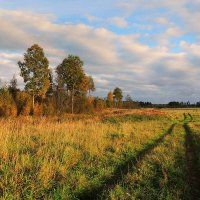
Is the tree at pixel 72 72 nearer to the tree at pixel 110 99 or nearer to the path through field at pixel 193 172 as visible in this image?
the path through field at pixel 193 172

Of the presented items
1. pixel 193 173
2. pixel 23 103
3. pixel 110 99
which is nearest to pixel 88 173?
pixel 193 173

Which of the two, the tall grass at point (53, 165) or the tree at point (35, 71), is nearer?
the tall grass at point (53, 165)

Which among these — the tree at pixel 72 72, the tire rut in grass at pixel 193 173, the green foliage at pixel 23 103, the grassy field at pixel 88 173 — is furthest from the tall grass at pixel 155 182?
the tree at pixel 72 72

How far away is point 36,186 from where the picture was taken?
7.23m

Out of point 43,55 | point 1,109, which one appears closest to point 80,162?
point 1,109

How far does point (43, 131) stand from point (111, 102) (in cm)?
10447

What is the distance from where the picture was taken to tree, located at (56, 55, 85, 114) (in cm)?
5581

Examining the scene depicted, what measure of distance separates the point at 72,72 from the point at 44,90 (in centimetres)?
916

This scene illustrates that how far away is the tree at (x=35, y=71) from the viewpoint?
4713cm

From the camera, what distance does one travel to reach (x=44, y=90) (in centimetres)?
4822

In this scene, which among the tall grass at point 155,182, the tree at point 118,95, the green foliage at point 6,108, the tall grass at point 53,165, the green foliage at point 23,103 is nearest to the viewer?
the tall grass at point 53,165

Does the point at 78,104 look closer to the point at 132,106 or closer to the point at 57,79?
the point at 57,79

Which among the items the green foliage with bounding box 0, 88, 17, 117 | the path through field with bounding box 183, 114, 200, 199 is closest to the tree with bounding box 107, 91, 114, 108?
the green foliage with bounding box 0, 88, 17, 117

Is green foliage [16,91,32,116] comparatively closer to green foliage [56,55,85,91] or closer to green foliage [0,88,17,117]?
green foliage [0,88,17,117]
